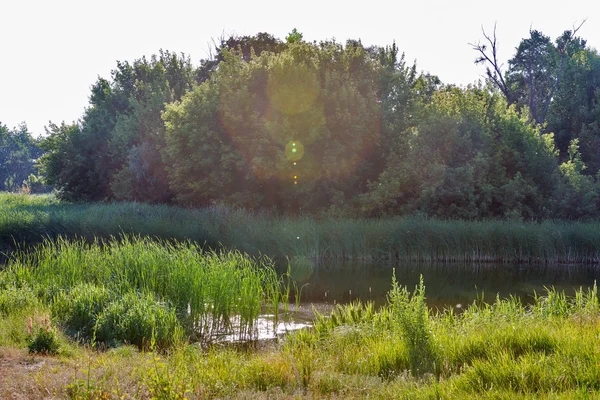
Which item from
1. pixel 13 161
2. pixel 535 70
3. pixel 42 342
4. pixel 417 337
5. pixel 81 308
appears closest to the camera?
pixel 417 337

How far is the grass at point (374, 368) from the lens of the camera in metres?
6.48

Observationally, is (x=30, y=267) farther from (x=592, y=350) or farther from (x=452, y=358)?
(x=592, y=350)

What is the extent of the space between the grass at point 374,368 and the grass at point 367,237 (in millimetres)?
15766

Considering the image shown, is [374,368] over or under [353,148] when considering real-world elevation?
under

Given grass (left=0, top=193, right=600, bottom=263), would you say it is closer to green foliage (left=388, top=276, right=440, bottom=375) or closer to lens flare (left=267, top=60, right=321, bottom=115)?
lens flare (left=267, top=60, right=321, bottom=115)

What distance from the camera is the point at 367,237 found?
1026 inches

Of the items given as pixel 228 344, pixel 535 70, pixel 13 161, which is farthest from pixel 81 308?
pixel 13 161

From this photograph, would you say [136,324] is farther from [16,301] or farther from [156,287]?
[16,301]

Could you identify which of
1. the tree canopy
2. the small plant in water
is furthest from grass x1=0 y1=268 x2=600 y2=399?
the tree canopy

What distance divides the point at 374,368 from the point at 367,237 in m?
18.2

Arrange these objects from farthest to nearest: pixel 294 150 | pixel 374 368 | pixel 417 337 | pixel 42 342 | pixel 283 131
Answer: pixel 294 150, pixel 283 131, pixel 42 342, pixel 417 337, pixel 374 368

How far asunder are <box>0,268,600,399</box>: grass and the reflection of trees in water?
7.35 metres

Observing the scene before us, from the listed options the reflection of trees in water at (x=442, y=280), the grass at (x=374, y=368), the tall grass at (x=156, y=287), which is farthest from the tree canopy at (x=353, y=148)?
the grass at (x=374, y=368)

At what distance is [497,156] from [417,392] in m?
28.5
